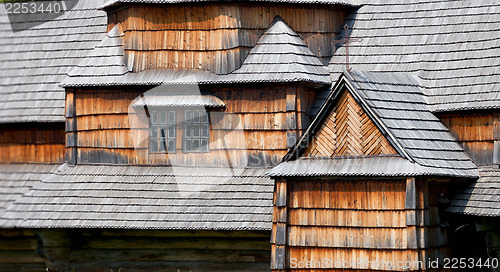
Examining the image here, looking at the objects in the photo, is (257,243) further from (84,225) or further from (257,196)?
(84,225)

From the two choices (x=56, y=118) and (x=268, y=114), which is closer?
(x=268, y=114)

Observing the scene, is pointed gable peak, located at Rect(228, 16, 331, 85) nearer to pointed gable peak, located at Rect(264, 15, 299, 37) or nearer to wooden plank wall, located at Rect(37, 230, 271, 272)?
pointed gable peak, located at Rect(264, 15, 299, 37)

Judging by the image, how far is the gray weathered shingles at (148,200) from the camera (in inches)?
720

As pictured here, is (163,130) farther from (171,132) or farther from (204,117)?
(204,117)

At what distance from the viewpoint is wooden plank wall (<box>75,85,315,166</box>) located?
18.9m

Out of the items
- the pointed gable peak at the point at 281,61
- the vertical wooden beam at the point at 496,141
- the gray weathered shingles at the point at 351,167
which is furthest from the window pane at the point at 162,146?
the vertical wooden beam at the point at 496,141

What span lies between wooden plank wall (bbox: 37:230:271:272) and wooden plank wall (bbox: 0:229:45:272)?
13.3 inches

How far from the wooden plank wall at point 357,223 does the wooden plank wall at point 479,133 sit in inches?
52.8

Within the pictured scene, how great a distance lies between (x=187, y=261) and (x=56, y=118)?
4.49 m

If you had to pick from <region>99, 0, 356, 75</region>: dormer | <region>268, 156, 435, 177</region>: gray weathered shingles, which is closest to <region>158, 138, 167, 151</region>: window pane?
<region>99, 0, 356, 75</region>: dormer

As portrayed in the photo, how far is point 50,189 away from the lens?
19672 millimetres

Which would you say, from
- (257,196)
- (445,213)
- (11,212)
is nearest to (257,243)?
(257,196)

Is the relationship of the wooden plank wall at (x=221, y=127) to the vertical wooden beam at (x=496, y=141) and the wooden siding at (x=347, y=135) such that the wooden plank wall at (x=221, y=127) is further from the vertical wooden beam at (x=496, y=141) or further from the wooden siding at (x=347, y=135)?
the vertical wooden beam at (x=496, y=141)

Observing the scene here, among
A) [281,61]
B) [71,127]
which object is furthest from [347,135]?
[71,127]
